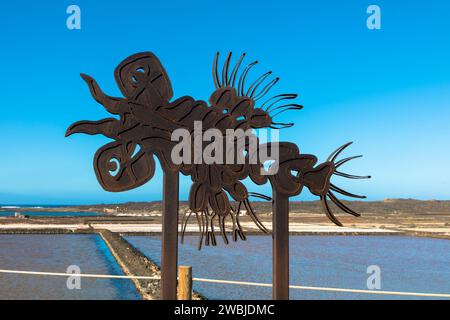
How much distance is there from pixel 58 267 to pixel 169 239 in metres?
9.88

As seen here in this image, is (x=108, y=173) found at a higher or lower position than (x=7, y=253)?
higher

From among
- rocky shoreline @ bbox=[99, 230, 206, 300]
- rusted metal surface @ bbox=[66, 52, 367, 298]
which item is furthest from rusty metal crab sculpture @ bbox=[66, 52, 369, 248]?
rocky shoreline @ bbox=[99, 230, 206, 300]

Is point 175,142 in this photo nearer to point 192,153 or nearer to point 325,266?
point 192,153

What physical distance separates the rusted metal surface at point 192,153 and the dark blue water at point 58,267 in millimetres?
4974

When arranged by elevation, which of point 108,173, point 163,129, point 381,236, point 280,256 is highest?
point 163,129

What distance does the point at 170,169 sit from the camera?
5715 mm

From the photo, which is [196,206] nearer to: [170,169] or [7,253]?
[170,169]

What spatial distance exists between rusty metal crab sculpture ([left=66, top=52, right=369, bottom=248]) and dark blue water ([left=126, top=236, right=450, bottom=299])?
4.78 m

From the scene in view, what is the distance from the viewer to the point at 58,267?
1397cm

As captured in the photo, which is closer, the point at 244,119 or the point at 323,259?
the point at 244,119

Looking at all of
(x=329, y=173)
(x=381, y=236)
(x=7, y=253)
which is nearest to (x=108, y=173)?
(x=329, y=173)

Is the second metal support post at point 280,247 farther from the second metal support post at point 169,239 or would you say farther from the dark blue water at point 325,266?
the dark blue water at point 325,266
